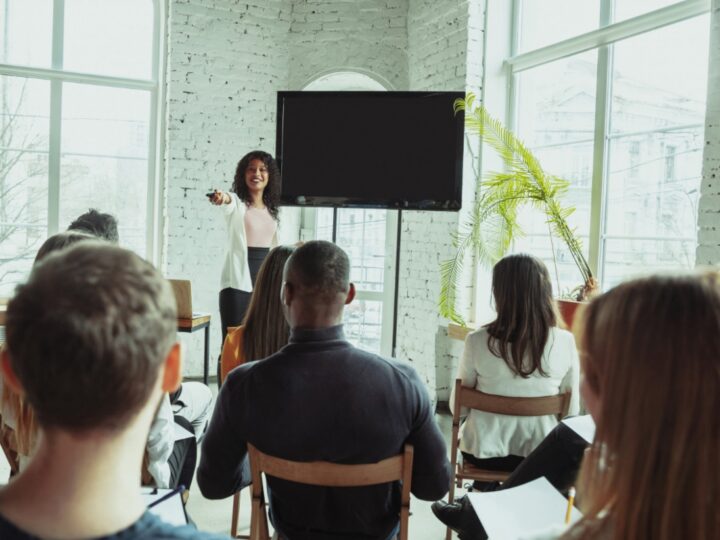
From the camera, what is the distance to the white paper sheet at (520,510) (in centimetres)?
141

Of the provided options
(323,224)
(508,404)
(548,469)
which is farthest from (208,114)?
(548,469)

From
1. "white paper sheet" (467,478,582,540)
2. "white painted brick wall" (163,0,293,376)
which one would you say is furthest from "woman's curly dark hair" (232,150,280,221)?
"white paper sheet" (467,478,582,540)

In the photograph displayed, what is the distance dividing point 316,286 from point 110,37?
4.64 m

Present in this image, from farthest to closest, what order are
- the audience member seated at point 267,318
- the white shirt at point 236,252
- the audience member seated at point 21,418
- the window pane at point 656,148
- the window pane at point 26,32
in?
the window pane at point 26,32 < the white shirt at point 236,252 < the window pane at point 656,148 < the audience member seated at point 267,318 < the audience member seated at point 21,418

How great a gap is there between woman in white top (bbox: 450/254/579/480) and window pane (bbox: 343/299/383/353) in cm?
348

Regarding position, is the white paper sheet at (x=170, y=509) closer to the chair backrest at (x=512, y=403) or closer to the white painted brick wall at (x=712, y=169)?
the chair backrest at (x=512, y=403)

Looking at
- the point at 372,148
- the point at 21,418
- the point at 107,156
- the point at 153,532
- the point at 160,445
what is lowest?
the point at 160,445

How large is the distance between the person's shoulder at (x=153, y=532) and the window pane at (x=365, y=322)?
5.23 m

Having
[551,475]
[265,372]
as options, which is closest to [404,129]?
[551,475]

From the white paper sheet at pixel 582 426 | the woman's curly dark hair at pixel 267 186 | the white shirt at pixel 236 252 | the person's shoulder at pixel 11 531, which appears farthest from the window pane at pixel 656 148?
the person's shoulder at pixel 11 531

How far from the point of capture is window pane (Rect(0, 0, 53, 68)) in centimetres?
520

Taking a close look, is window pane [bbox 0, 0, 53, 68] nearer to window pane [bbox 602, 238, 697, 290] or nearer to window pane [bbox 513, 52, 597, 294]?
window pane [bbox 513, 52, 597, 294]

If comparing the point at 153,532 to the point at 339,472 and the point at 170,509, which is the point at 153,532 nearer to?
the point at 170,509

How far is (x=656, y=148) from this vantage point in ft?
12.4
